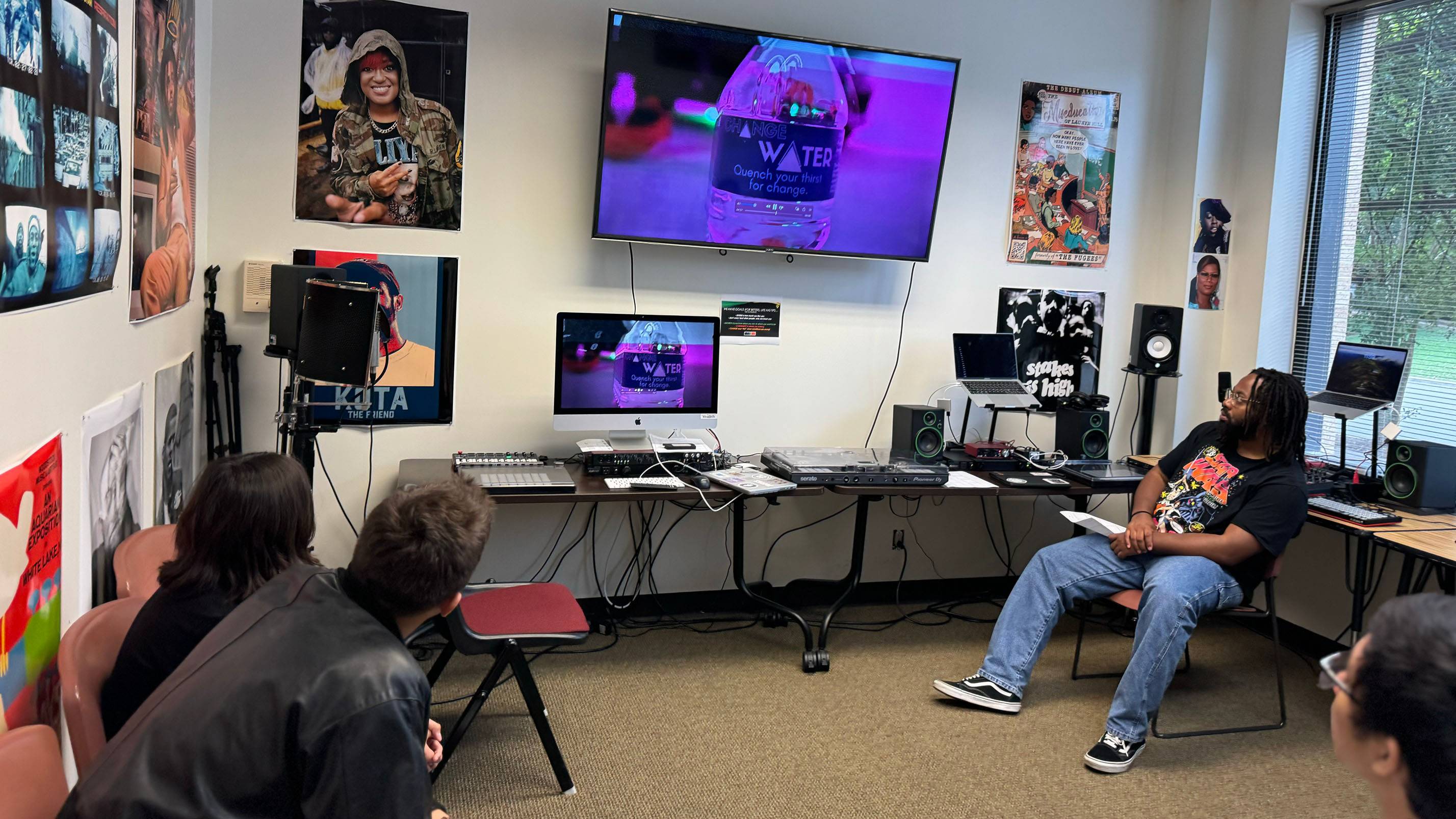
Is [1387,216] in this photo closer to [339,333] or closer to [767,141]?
[767,141]

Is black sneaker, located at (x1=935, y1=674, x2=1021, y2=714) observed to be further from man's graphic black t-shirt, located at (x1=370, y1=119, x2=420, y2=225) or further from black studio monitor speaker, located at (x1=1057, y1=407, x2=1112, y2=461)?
man's graphic black t-shirt, located at (x1=370, y1=119, x2=420, y2=225)

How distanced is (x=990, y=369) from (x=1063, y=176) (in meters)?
1.00

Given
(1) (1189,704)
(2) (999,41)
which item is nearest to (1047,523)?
(1) (1189,704)

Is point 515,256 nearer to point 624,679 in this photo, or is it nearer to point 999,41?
point 624,679

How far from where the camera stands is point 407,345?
3.69m

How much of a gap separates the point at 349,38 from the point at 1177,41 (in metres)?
3.59

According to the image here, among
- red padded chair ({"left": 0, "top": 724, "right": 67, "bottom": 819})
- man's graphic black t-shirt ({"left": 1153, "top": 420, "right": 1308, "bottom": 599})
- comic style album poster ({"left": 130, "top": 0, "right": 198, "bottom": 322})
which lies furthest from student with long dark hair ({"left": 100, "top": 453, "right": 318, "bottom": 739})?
man's graphic black t-shirt ({"left": 1153, "top": 420, "right": 1308, "bottom": 599})

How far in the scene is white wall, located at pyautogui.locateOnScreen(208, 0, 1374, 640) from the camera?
11.6 feet

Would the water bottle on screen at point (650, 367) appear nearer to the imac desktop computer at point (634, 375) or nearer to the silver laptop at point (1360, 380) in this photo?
the imac desktop computer at point (634, 375)

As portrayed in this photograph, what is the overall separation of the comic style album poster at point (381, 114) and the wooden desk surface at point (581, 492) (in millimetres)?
904

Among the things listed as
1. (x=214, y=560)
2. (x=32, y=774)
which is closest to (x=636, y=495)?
(x=214, y=560)

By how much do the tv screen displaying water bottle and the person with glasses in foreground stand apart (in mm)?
3075

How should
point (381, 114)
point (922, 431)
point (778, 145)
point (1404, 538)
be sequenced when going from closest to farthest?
1. point (1404, 538)
2. point (381, 114)
3. point (778, 145)
4. point (922, 431)

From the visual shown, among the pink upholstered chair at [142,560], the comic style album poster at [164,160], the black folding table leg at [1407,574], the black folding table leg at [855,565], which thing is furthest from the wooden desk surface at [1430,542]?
the comic style album poster at [164,160]
